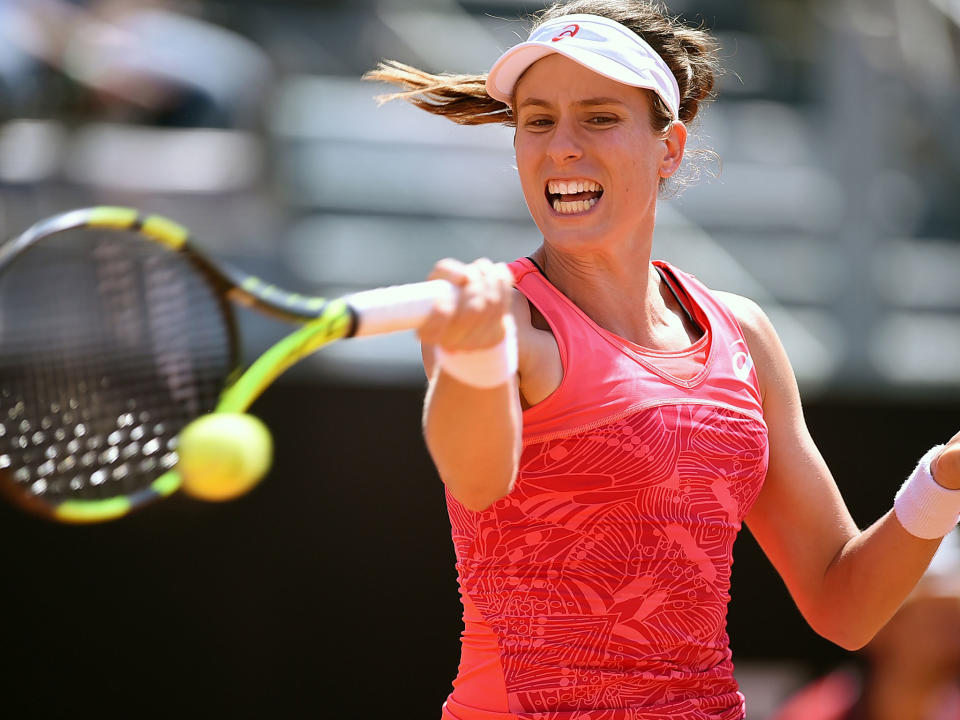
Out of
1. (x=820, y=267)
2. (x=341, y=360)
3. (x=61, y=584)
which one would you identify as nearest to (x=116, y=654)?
(x=61, y=584)

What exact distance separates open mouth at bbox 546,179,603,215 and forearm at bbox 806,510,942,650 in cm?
72

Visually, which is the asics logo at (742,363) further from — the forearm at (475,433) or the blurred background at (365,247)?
the blurred background at (365,247)

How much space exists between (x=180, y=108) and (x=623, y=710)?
13.7ft

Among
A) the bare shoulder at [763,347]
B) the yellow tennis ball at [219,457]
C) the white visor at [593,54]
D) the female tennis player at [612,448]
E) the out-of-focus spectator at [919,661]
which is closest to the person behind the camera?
the yellow tennis ball at [219,457]

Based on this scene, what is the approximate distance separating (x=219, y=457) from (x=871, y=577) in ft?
3.81

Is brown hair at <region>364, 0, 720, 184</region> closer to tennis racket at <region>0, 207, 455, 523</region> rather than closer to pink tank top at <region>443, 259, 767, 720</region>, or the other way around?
pink tank top at <region>443, 259, 767, 720</region>

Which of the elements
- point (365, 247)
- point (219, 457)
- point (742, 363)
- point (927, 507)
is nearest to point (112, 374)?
point (219, 457)

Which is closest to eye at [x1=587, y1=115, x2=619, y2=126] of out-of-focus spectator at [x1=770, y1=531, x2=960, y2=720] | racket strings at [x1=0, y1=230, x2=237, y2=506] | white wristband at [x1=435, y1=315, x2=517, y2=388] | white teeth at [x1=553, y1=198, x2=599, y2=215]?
white teeth at [x1=553, y1=198, x2=599, y2=215]

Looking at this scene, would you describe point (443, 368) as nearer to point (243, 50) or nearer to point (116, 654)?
point (116, 654)

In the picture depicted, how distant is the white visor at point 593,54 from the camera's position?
206 centimetres

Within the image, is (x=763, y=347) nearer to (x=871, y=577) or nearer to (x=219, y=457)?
(x=871, y=577)

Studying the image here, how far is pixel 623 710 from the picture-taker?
1968 mm

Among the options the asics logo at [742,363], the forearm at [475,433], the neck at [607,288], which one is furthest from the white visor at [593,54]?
the forearm at [475,433]

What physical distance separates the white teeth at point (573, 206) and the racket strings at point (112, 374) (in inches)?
22.4
